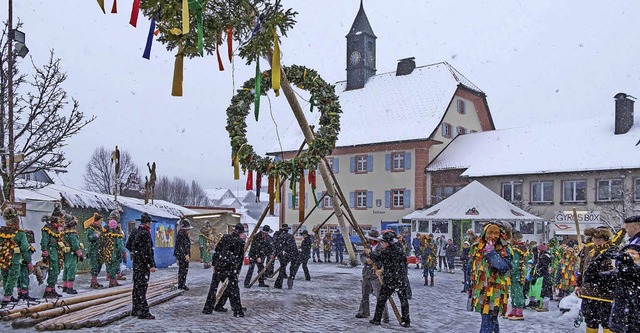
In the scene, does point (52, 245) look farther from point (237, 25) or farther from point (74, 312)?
point (237, 25)

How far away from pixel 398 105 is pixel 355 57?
22.7ft

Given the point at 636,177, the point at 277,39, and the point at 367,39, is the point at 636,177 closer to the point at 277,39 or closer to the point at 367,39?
the point at 367,39

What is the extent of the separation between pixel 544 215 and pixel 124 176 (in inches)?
1866

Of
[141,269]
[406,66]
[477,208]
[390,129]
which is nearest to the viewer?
[141,269]

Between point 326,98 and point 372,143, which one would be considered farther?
point 372,143

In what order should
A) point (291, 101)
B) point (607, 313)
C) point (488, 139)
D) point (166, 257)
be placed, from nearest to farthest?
1. point (607, 313)
2. point (291, 101)
3. point (166, 257)
4. point (488, 139)

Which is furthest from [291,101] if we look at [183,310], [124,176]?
[124,176]

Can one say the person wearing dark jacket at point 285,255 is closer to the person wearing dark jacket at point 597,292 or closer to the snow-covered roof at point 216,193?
the person wearing dark jacket at point 597,292

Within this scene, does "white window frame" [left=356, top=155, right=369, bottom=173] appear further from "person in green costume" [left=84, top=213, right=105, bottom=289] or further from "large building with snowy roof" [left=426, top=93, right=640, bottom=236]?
"person in green costume" [left=84, top=213, right=105, bottom=289]

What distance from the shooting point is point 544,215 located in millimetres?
37312

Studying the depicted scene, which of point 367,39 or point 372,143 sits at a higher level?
point 367,39

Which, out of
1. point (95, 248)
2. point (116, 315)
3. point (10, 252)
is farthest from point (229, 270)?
point (95, 248)

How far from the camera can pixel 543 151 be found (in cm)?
3878

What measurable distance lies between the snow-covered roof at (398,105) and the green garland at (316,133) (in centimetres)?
2952
